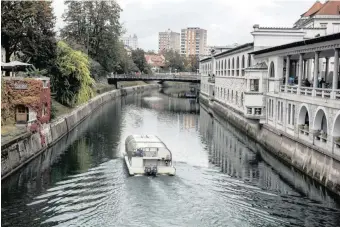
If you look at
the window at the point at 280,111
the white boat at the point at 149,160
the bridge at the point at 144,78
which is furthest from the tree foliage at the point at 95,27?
the white boat at the point at 149,160

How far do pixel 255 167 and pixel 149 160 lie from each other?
8678mm

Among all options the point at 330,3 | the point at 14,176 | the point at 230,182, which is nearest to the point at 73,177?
the point at 14,176

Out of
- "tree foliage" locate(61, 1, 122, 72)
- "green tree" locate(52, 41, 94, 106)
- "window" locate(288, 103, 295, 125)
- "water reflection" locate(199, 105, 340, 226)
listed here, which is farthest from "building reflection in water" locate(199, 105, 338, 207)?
"tree foliage" locate(61, 1, 122, 72)

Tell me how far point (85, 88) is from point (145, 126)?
9650mm

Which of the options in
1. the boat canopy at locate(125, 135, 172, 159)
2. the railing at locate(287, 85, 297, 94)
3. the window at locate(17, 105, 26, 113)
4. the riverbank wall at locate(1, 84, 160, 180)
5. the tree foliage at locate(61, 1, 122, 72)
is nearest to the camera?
the riverbank wall at locate(1, 84, 160, 180)

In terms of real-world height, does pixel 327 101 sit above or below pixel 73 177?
above

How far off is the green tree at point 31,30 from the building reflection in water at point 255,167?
64.2 ft

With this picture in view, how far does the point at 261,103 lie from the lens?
147 ft

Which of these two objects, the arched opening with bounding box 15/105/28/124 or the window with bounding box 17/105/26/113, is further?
the window with bounding box 17/105/26/113

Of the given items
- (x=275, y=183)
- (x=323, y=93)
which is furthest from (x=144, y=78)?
(x=275, y=183)

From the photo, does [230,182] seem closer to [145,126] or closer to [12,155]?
[12,155]

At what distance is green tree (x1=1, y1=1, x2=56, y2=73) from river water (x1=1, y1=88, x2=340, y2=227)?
13.5m

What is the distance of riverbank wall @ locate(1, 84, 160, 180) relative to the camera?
28391mm

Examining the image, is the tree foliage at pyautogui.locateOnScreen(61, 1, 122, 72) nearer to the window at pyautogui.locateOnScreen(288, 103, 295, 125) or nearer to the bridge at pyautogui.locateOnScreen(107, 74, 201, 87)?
the bridge at pyautogui.locateOnScreen(107, 74, 201, 87)
